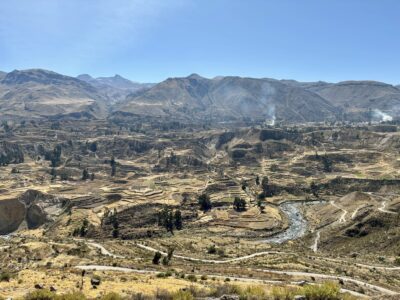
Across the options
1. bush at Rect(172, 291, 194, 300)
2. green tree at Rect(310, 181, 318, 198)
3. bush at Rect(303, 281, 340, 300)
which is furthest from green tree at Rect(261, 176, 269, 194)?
bush at Rect(172, 291, 194, 300)

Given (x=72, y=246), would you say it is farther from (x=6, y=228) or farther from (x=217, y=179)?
(x=217, y=179)

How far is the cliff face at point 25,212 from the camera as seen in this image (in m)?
137

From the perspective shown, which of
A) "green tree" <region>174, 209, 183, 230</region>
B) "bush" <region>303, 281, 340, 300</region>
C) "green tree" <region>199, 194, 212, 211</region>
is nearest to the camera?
"bush" <region>303, 281, 340, 300</region>

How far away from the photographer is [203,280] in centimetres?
4334

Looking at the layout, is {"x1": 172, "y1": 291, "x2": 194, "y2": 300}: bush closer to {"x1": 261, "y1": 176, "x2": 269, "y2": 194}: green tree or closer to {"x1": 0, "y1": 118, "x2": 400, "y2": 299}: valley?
{"x1": 0, "y1": 118, "x2": 400, "y2": 299}: valley

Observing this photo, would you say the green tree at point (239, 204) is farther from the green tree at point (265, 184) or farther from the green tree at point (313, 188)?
the green tree at point (313, 188)

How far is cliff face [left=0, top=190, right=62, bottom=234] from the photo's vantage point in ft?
449

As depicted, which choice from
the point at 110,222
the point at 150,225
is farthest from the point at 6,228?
the point at 150,225

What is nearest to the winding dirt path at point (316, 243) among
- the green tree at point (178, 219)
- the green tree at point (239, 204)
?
the green tree at point (239, 204)

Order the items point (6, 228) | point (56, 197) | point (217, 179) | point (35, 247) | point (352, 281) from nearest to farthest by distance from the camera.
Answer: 1. point (352, 281)
2. point (35, 247)
3. point (6, 228)
4. point (56, 197)
5. point (217, 179)

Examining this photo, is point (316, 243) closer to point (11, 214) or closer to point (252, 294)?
point (252, 294)

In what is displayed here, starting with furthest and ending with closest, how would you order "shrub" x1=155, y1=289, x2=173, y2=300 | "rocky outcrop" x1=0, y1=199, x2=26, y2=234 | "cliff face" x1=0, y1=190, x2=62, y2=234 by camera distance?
"cliff face" x1=0, y1=190, x2=62, y2=234 → "rocky outcrop" x1=0, y1=199, x2=26, y2=234 → "shrub" x1=155, y1=289, x2=173, y2=300

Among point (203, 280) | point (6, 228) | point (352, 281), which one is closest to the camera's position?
point (203, 280)

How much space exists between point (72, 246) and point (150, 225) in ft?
145
